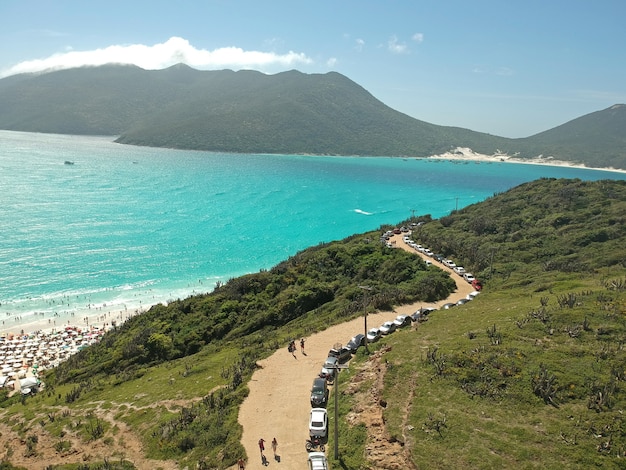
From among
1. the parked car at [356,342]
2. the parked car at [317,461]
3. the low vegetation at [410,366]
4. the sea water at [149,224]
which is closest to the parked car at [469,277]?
the low vegetation at [410,366]

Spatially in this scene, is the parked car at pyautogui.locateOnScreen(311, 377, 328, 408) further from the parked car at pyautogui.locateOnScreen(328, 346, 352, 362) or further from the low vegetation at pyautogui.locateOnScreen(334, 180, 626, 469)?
the low vegetation at pyautogui.locateOnScreen(334, 180, 626, 469)

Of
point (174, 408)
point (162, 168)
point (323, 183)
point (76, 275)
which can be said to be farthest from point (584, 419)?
point (162, 168)

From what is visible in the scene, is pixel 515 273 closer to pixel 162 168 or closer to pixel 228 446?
pixel 228 446

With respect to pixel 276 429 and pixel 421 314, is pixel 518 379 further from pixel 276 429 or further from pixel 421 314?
pixel 421 314

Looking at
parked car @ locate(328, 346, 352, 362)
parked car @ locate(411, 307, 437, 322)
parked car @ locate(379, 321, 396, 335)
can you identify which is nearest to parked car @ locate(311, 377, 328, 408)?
parked car @ locate(328, 346, 352, 362)

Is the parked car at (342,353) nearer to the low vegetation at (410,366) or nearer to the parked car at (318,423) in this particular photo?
the low vegetation at (410,366)
